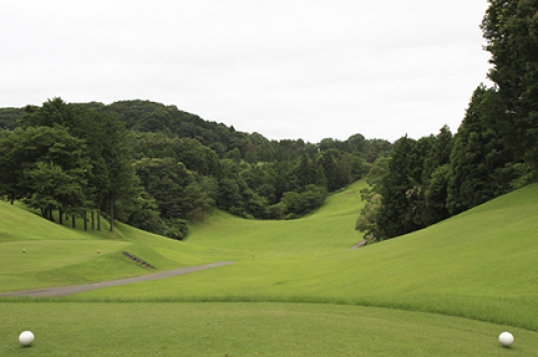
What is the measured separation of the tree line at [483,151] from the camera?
24.7 m

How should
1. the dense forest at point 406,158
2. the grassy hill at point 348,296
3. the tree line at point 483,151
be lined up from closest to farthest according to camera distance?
the grassy hill at point 348,296
the tree line at point 483,151
the dense forest at point 406,158

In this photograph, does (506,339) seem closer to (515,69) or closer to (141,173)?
(515,69)

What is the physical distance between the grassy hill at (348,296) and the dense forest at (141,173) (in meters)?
13.3

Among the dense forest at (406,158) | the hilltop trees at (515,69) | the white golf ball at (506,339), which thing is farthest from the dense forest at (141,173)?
the white golf ball at (506,339)

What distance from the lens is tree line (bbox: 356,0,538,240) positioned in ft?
81.1

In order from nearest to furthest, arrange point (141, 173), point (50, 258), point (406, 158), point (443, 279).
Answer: point (443, 279) < point (50, 258) < point (406, 158) < point (141, 173)

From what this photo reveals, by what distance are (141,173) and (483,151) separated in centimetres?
7772

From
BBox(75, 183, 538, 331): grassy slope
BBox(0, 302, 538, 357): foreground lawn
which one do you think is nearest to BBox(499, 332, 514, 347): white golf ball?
BBox(0, 302, 538, 357): foreground lawn

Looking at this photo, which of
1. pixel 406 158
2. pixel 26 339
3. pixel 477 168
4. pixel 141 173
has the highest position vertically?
pixel 406 158

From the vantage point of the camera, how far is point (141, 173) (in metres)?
97.9

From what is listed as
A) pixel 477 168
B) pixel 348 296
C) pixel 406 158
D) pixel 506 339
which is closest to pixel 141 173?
pixel 406 158

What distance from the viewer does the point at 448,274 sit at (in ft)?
52.6

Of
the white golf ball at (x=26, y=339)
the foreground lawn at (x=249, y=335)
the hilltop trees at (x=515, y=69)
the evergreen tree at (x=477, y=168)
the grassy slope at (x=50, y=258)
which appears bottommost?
the grassy slope at (x=50, y=258)

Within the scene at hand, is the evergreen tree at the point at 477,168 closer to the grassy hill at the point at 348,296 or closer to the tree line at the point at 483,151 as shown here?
the tree line at the point at 483,151
